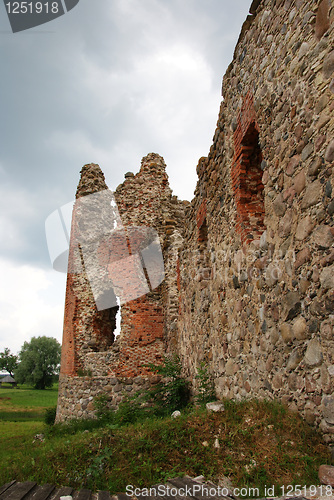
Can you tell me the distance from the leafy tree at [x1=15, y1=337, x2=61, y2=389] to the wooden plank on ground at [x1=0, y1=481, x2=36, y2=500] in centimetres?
4701

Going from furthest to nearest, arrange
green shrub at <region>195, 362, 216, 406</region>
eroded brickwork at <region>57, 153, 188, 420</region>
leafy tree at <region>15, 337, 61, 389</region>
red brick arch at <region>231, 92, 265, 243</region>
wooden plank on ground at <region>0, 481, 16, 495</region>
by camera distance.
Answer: leafy tree at <region>15, 337, 61, 389</region> < eroded brickwork at <region>57, 153, 188, 420</region> < green shrub at <region>195, 362, 216, 406</region> < red brick arch at <region>231, 92, 265, 243</region> < wooden plank on ground at <region>0, 481, 16, 495</region>

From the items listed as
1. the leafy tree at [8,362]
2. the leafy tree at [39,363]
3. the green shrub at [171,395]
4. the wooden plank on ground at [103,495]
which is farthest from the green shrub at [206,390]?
the leafy tree at [8,362]

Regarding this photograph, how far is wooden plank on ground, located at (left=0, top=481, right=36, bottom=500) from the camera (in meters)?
2.70

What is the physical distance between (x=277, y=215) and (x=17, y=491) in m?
3.31

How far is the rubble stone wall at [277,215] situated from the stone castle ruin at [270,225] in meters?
0.01

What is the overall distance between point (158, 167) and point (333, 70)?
1039 cm

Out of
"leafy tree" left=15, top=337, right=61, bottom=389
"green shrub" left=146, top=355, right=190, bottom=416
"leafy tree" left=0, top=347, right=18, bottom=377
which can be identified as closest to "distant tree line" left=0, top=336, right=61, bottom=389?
"leafy tree" left=15, top=337, right=61, bottom=389

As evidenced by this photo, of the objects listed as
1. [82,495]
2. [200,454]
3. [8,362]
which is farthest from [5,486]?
[8,362]

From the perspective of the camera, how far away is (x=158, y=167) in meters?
12.7

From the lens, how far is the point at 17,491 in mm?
2820

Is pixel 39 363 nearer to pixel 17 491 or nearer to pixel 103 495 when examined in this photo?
pixel 17 491

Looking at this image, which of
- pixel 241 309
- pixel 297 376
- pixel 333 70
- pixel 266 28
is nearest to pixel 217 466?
pixel 297 376

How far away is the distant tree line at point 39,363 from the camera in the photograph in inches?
1795

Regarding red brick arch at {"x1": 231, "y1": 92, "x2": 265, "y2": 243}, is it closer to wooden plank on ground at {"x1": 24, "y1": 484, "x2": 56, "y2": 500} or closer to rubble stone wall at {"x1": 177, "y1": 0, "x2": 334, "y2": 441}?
rubble stone wall at {"x1": 177, "y1": 0, "x2": 334, "y2": 441}
